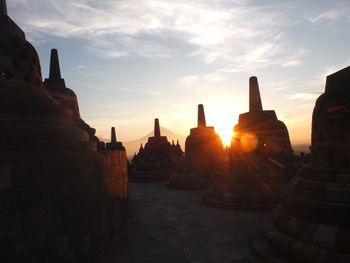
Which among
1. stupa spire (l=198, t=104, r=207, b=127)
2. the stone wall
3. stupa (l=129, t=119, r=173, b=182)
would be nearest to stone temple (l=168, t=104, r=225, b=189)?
stupa spire (l=198, t=104, r=207, b=127)

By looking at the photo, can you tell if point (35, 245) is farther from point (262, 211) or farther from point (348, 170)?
point (262, 211)

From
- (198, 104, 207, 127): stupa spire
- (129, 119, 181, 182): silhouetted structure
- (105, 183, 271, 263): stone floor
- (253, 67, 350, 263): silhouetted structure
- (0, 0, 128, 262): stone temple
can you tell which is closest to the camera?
(0, 0, 128, 262): stone temple

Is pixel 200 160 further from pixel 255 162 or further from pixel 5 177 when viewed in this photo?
pixel 5 177

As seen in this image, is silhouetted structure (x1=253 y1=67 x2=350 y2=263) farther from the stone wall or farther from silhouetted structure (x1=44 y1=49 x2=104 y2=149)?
silhouetted structure (x1=44 y1=49 x2=104 y2=149)

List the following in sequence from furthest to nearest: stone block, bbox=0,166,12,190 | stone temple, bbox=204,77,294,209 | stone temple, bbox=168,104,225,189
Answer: stone temple, bbox=168,104,225,189 → stone temple, bbox=204,77,294,209 → stone block, bbox=0,166,12,190

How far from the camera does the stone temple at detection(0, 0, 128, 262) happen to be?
11.1ft

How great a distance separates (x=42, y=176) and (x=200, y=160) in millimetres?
12282

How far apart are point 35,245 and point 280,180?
922 centimetres

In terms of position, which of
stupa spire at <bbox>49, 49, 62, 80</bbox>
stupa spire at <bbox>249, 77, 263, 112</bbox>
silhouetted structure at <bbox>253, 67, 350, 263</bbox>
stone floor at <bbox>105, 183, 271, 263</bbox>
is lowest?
stone floor at <bbox>105, 183, 271, 263</bbox>

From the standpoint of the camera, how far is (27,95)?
504 centimetres

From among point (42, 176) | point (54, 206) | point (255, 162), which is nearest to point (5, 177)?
point (42, 176)

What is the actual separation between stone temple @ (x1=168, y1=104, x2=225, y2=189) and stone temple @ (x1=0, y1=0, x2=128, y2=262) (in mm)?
8519

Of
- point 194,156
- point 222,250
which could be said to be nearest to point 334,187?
point 222,250

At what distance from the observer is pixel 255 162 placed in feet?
36.0
